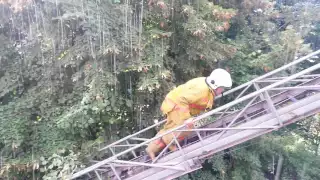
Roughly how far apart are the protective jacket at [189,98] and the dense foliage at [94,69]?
137 cm

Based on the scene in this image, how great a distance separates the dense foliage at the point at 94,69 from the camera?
5797 mm

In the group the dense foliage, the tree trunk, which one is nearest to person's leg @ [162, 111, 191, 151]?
the dense foliage

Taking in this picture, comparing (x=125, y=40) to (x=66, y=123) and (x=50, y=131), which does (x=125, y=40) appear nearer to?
(x=66, y=123)

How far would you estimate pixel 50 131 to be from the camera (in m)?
6.45

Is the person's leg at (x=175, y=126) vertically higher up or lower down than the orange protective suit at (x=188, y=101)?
lower down

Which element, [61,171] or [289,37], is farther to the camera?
[289,37]

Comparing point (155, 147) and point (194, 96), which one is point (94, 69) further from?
point (194, 96)

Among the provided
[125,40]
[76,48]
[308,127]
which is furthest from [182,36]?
[308,127]

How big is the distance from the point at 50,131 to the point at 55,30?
86.2 inches

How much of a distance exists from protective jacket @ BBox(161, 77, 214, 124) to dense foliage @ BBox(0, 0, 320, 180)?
54.0 inches

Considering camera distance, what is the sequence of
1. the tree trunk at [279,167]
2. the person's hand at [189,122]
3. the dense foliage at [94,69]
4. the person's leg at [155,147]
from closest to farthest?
1. the person's hand at [189,122]
2. the person's leg at [155,147]
3. the dense foliage at [94,69]
4. the tree trunk at [279,167]

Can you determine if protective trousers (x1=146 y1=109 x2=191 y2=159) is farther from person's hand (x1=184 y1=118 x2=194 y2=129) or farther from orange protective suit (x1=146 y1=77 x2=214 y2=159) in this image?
person's hand (x1=184 y1=118 x2=194 y2=129)

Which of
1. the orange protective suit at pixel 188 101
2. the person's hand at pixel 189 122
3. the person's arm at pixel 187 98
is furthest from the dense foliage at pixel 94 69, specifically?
the person's hand at pixel 189 122

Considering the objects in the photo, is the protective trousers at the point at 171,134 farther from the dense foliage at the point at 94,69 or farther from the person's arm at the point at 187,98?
the dense foliage at the point at 94,69
